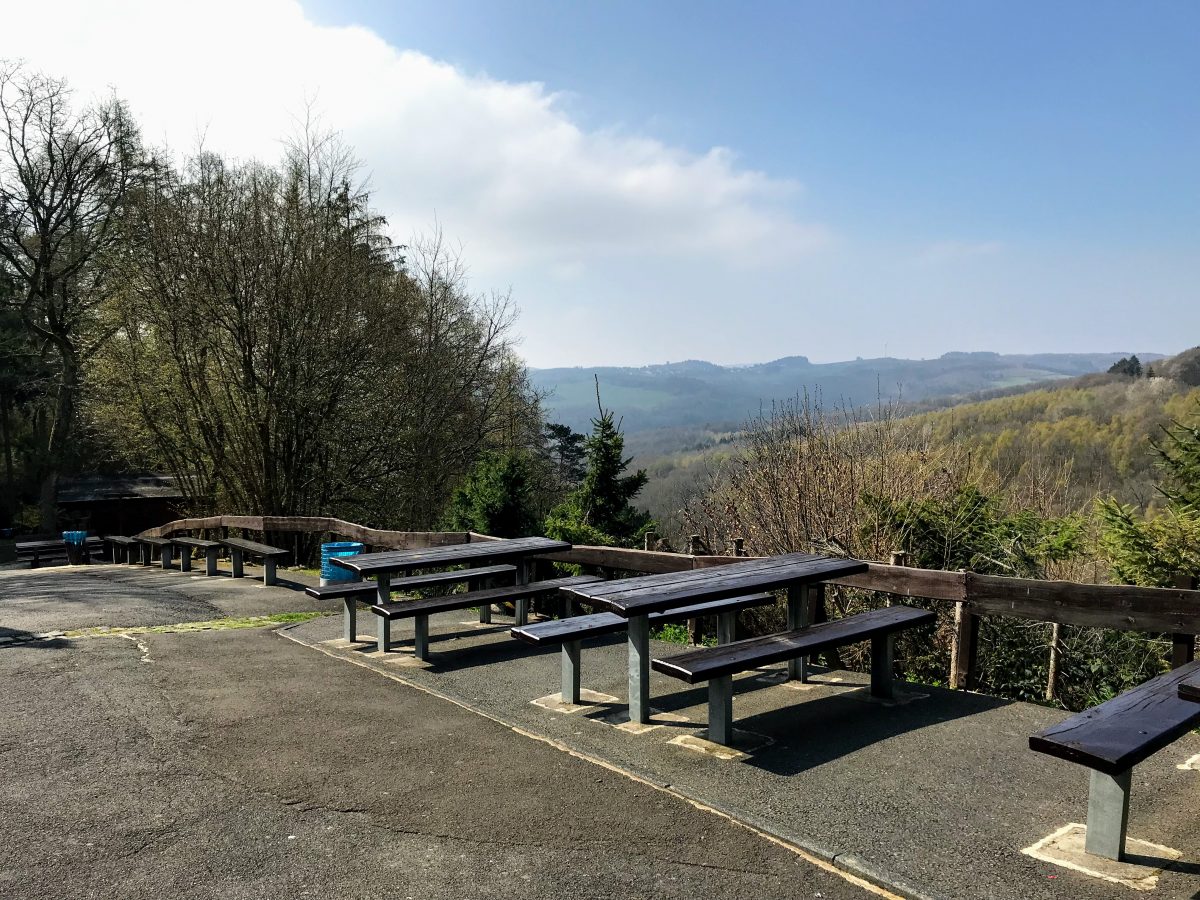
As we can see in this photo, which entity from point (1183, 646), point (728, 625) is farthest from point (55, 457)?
point (1183, 646)

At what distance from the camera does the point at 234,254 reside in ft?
53.0

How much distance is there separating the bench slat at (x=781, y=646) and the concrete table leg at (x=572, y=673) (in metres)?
0.81

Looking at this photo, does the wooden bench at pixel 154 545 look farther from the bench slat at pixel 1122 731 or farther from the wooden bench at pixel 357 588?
the bench slat at pixel 1122 731

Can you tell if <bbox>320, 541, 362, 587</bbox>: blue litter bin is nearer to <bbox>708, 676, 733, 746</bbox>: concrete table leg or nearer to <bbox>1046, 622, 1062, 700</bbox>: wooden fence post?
<bbox>708, 676, 733, 746</bbox>: concrete table leg

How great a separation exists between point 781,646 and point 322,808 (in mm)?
2453

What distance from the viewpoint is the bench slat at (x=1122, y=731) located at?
3016 mm

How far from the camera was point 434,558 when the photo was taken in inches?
286

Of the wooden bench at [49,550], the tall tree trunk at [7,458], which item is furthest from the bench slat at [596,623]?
the tall tree trunk at [7,458]

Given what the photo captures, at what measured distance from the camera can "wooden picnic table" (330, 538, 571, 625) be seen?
6.80 m

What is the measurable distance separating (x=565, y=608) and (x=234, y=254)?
11.7m

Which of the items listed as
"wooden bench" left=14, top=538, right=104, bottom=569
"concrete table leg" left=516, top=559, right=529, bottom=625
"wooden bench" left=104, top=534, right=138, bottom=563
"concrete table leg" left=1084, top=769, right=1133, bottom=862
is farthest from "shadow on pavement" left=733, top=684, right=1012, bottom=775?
"wooden bench" left=14, top=538, right=104, bottom=569

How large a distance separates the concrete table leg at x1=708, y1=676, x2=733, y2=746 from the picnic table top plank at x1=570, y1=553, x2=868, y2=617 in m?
0.51

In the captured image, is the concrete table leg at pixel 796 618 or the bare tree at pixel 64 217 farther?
the bare tree at pixel 64 217

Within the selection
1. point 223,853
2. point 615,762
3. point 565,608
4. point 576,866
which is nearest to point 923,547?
point 565,608
